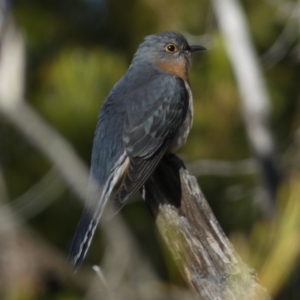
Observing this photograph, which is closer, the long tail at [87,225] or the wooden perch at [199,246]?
the wooden perch at [199,246]

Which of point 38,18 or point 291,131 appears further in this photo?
point 291,131

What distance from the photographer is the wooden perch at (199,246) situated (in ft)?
9.98

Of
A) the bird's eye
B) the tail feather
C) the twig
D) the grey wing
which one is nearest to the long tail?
the tail feather

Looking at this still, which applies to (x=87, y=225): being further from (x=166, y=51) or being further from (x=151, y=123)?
(x=166, y=51)

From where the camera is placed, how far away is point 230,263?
10.6 feet

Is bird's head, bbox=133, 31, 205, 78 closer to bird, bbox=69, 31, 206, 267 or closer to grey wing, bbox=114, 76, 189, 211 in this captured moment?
bird, bbox=69, 31, 206, 267

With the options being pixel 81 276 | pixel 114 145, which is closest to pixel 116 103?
pixel 114 145

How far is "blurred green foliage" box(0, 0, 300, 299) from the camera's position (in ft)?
20.1

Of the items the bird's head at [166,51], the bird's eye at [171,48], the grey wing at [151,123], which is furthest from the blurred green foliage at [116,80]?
the grey wing at [151,123]

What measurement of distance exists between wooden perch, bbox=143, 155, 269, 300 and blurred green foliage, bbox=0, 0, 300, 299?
6.61 ft

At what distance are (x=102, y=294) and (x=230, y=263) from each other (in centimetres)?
107

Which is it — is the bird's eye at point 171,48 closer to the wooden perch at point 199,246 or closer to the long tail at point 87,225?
the long tail at point 87,225

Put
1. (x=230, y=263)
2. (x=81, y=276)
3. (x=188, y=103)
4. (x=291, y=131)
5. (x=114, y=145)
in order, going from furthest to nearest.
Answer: (x=291, y=131) < (x=188, y=103) < (x=114, y=145) < (x=230, y=263) < (x=81, y=276)

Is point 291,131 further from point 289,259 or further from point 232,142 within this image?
point 289,259
